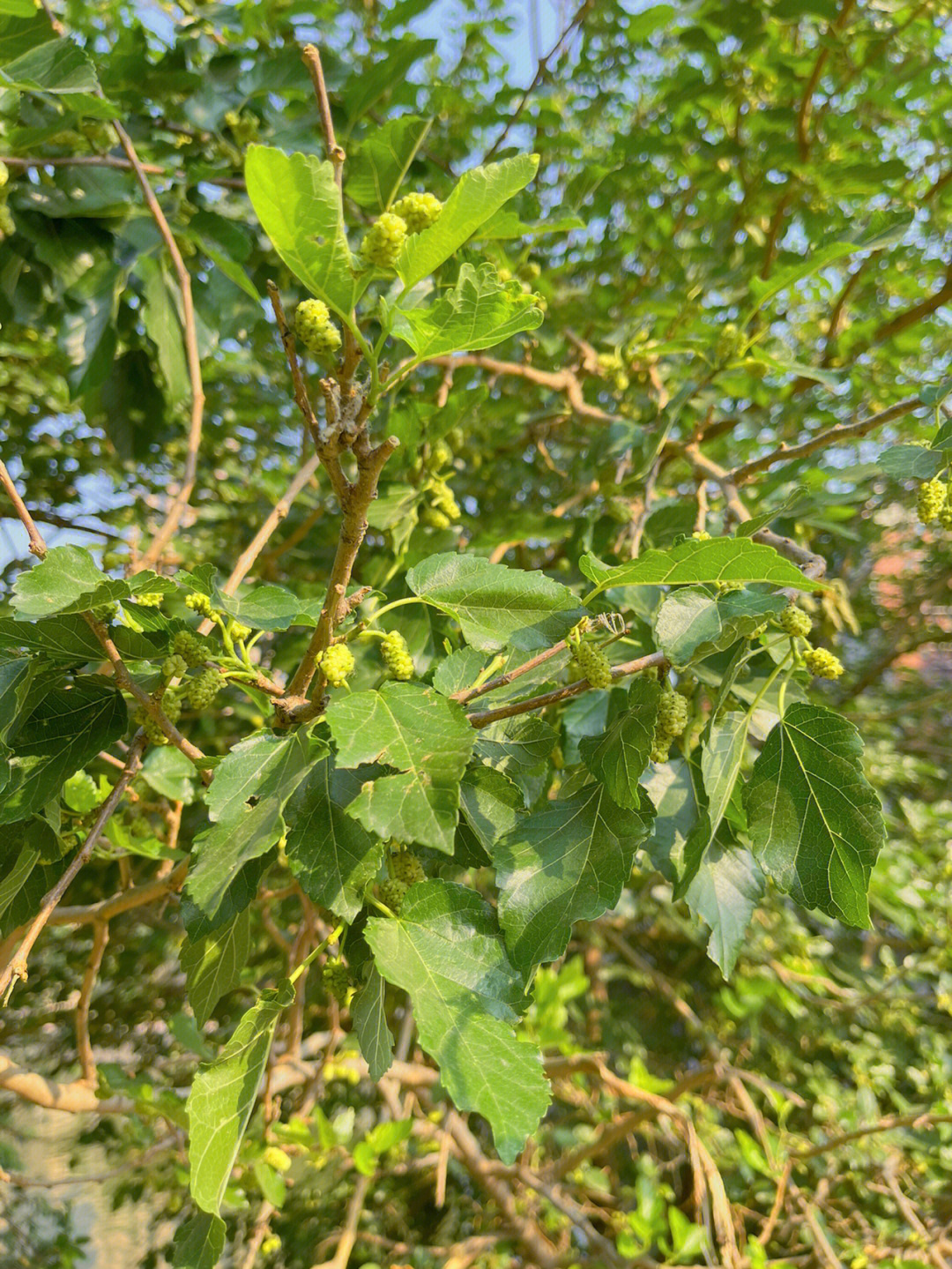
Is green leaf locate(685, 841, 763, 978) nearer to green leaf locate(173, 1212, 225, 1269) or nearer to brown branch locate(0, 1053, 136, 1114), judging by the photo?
green leaf locate(173, 1212, 225, 1269)

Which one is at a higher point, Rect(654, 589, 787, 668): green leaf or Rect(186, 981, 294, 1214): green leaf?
Rect(654, 589, 787, 668): green leaf

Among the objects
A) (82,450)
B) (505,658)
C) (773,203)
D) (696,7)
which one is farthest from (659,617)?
(82,450)

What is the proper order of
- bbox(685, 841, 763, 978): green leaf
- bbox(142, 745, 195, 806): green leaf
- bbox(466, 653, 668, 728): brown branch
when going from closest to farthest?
bbox(466, 653, 668, 728): brown branch → bbox(685, 841, 763, 978): green leaf → bbox(142, 745, 195, 806): green leaf

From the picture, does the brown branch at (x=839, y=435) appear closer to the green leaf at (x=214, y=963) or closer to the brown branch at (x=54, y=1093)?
the green leaf at (x=214, y=963)

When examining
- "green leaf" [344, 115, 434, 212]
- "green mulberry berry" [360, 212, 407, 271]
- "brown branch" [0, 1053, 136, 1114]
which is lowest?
"brown branch" [0, 1053, 136, 1114]

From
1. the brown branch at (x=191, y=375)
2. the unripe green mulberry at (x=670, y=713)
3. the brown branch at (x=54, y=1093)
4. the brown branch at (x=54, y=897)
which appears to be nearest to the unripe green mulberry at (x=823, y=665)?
the unripe green mulberry at (x=670, y=713)

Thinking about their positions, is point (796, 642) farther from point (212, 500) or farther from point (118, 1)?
point (118, 1)

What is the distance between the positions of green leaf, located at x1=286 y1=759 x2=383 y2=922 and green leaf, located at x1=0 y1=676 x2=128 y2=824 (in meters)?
0.17

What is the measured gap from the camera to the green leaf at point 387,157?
29.2 inches

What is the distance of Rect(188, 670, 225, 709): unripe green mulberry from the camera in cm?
61

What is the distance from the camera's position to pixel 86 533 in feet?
5.70

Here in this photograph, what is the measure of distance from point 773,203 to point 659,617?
56.8 inches

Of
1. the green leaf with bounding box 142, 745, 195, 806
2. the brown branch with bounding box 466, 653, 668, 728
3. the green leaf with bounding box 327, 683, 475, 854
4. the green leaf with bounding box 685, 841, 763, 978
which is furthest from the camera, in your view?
the green leaf with bounding box 142, 745, 195, 806

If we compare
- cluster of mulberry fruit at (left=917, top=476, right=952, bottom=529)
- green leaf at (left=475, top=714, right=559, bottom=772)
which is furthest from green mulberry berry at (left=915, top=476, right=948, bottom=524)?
green leaf at (left=475, top=714, right=559, bottom=772)
